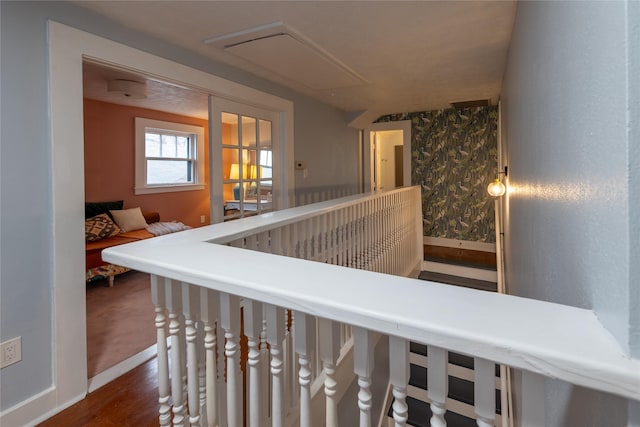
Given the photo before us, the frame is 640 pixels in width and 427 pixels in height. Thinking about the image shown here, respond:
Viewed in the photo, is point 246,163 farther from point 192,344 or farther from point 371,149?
point 371,149

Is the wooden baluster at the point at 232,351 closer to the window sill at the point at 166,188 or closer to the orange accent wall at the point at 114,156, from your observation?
the orange accent wall at the point at 114,156

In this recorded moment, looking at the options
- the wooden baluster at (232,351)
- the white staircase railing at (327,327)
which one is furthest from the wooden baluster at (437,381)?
the wooden baluster at (232,351)

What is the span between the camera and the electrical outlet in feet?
5.31

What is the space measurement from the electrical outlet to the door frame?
4798 mm

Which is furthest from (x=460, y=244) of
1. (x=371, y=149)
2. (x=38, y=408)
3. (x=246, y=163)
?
(x=38, y=408)

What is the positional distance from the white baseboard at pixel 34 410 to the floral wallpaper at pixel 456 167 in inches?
198

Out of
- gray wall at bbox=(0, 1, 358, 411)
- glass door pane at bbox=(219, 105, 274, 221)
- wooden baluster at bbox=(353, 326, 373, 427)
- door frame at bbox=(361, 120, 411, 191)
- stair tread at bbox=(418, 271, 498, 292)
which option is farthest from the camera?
door frame at bbox=(361, 120, 411, 191)

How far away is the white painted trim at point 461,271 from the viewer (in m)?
4.22

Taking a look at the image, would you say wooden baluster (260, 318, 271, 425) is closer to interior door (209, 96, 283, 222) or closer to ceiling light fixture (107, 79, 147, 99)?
interior door (209, 96, 283, 222)

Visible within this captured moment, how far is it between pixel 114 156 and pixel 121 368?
3.60 metres

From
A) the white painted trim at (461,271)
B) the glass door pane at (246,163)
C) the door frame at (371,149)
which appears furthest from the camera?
the door frame at (371,149)

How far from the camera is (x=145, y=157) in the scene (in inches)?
205

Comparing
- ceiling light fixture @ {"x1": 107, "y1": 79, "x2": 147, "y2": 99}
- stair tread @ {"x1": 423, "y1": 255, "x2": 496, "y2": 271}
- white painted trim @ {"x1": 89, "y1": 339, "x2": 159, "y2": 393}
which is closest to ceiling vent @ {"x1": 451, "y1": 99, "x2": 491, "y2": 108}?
stair tread @ {"x1": 423, "y1": 255, "x2": 496, "y2": 271}

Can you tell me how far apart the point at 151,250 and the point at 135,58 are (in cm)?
177
